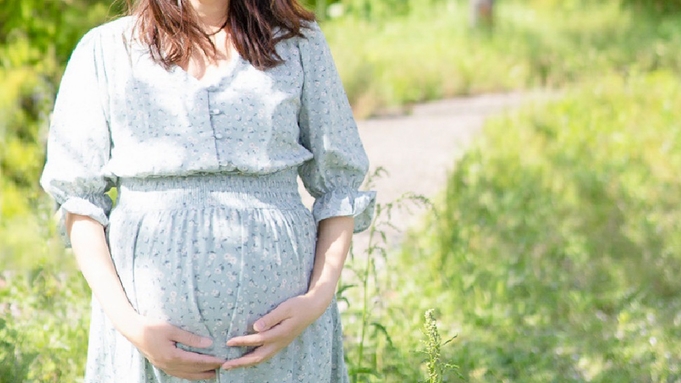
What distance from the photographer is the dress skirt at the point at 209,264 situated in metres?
1.77

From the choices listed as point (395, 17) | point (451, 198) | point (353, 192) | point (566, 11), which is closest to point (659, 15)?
point (566, 11)

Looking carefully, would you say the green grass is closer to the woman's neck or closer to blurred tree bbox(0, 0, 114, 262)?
blurred tree bbox(0, 0, 114, 262)

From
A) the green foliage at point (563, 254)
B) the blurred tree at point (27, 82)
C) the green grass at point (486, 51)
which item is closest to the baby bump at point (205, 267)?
the blurred tree at point (27, 82)

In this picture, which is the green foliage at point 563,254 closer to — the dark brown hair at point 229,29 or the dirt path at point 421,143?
the dirt path at point 421,143

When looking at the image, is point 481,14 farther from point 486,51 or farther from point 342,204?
point 342,204

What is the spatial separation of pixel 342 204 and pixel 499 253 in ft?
10.2

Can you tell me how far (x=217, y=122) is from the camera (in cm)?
181

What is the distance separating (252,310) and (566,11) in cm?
1327

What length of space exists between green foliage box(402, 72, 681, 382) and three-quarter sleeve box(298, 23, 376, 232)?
1.80 metres

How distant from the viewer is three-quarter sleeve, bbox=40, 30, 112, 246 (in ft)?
5.92

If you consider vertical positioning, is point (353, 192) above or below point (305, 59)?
below

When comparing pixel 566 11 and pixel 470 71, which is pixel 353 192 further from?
pixel 566 11

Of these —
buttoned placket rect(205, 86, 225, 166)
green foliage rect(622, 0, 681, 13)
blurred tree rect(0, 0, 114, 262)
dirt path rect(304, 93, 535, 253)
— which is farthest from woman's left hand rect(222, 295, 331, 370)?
green foliage rect(622, 0, 681, 13)

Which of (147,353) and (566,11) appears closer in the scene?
(147,353)
